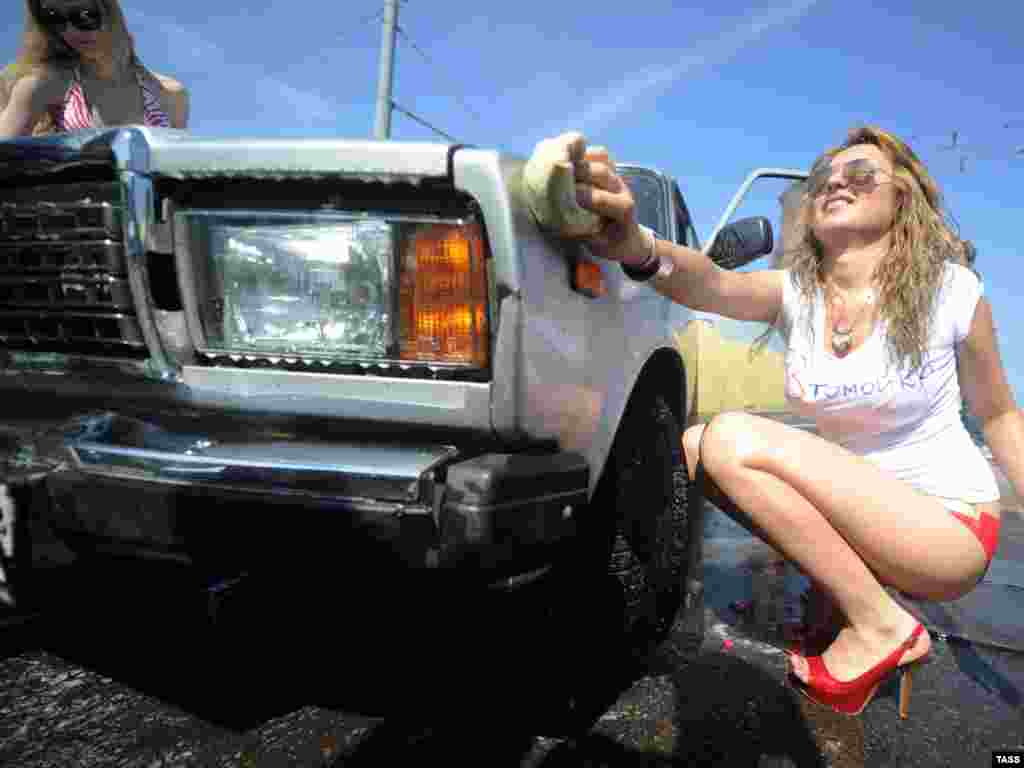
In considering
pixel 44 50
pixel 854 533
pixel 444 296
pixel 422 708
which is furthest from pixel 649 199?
pixel 44 50

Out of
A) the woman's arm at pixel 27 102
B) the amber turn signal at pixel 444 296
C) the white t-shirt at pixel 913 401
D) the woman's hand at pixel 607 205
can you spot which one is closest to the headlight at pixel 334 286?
the amber turn signal at pixel 444 296

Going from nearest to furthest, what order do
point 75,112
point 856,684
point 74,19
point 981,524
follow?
1. point 856,684
2. point 981,524
3. point 74,19
4. point 75,112

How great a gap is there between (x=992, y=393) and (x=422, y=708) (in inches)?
62.6

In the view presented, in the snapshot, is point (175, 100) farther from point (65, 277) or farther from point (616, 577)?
point (616, 577)

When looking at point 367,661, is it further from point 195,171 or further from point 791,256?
point 791,256

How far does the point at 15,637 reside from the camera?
158cm

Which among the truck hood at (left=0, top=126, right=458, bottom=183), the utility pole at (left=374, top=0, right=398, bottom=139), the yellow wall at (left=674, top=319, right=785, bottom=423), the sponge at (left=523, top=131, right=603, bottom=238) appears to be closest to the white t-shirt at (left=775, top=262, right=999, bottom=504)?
the yellow wall at (left=674, top=319, right=785, bottom=423)

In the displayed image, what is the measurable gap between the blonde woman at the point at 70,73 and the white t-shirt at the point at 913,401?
228 cm

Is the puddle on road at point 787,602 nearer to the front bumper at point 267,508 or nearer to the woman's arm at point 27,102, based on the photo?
the front bumper at point 267,508

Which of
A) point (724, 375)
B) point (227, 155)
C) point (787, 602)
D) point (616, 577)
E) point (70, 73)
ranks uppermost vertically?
point (70, 73)

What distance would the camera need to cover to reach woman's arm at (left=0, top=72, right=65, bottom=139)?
1811mm

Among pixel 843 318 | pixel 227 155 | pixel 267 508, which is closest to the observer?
pixel 267 508

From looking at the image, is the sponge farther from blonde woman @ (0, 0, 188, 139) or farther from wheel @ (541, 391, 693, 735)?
blonde woman @ (0, 0, 188, 139)

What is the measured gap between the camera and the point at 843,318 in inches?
59.0
